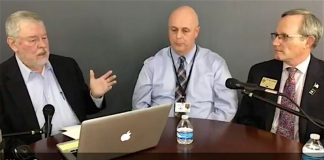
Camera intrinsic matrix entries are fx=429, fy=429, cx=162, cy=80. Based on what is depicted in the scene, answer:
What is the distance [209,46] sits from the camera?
11.8 feet

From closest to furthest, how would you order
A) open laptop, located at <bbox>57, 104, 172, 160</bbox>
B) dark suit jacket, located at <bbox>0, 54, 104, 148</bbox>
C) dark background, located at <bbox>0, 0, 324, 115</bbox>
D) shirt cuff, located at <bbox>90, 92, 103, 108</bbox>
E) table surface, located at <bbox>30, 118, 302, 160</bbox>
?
open laptop, located at <bbox>57, 104, 172, 160</bbox>, table surface, located at <bbox>30, 118, 302, 160</bbox>, dark suit jacket, located at <bbox>0, 54, 104, 148</bbox>, shirt cuff, located at <bbox>90, 92, 103, 108</bbox>, dark background, located at <bbox>0, 0, 324, 115</bbox>

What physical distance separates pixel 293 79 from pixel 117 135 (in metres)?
1.41

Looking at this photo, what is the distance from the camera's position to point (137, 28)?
355cm

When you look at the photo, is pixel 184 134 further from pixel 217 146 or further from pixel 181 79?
pixel 181 79

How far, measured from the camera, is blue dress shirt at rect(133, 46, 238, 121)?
308 cm

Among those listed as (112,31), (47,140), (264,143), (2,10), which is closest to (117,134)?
(47,140)

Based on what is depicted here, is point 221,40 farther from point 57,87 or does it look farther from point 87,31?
point 57,87

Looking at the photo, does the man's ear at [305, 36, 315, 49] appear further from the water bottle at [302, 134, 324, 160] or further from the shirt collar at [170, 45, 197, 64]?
the water bottle at [302, 134, 324, 160]

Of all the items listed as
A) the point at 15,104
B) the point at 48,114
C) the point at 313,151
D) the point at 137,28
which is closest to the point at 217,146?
the point at 313,151

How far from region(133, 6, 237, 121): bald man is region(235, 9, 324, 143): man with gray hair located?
32 cm

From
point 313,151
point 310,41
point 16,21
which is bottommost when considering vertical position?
point 313,151

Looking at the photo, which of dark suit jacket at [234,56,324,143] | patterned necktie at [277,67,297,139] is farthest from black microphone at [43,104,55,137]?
patterned necktie at [277,67,297,139]

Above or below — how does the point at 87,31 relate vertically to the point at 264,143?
above

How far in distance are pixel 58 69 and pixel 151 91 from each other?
2.34 feet
